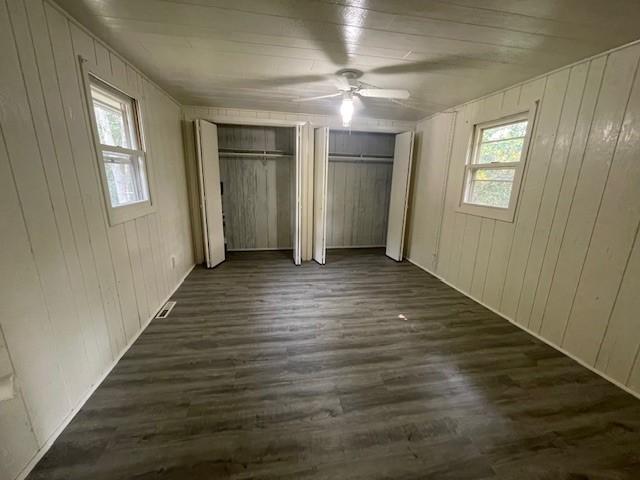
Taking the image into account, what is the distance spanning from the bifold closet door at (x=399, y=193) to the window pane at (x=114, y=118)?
11.8ft

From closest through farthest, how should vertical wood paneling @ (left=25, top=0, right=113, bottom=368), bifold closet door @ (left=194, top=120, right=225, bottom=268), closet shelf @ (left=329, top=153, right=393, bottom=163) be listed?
vertical wood paneling @ (left=25, top=0, right=113, bottom=368)
bifold closet door @ (left=194, top=120, right=225, bottom=268)
closet shelf @ (left=329, top=153, right=393, bottom=163)

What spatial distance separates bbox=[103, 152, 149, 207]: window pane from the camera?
2.07m

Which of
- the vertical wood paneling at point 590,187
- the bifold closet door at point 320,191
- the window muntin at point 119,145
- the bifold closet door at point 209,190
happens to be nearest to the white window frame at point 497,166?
the vertical wood paneling at point 590,187

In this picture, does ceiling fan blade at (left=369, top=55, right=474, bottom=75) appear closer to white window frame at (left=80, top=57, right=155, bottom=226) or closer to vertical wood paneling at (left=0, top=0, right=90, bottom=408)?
white window frame at (left=80, top=57, right=155, bottom=226)

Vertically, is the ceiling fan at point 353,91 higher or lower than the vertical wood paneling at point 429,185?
higher

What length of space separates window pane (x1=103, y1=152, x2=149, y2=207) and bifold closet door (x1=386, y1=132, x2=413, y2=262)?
3578 mm

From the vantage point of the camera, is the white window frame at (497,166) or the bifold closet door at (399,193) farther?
the bifold closet door at (399,193)

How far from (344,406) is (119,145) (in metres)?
2.74

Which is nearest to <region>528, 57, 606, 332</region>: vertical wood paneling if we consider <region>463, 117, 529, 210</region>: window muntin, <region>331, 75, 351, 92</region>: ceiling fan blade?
<region>463, 117, 529, 210</region>: window muntin

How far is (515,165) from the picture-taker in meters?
2.63

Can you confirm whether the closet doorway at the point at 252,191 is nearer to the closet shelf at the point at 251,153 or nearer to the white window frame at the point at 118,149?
the closet shelf at the point at 251,153

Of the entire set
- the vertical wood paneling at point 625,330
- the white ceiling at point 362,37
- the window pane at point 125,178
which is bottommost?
the vertical wood paneling at point 625,330

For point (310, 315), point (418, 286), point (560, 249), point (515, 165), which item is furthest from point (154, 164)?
point (560, 249)

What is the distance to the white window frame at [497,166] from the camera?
2486 mm
